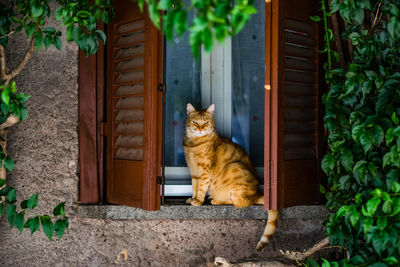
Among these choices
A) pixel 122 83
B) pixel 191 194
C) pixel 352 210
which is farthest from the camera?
pixel 191 194

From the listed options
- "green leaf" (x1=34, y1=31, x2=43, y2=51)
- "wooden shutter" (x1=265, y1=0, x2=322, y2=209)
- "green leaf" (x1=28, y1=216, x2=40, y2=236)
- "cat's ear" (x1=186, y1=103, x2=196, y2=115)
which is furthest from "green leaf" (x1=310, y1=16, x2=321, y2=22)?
"green leaf" (x1=28, y1=216, x2=40, y2=236)

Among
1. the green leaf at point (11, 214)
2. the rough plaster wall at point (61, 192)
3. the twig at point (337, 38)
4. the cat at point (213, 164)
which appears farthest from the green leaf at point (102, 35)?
the twig at point (337, 38)

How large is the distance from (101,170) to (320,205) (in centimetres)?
164

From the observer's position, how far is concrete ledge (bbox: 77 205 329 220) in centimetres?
325

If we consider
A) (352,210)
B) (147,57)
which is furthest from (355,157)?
(147,57)

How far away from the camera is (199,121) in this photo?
3607 millimetres

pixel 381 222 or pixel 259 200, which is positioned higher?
pixel 381 222

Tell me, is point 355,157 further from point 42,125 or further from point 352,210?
point 42,125

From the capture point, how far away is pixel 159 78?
298 centimetres

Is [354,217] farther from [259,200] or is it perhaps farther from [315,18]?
[315,18]

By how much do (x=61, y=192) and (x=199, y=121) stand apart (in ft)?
3.89

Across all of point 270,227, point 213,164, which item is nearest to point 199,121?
point 213,164

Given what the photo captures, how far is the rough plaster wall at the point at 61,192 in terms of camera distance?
10.7ft

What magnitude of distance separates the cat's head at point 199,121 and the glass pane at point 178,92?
0.33m
